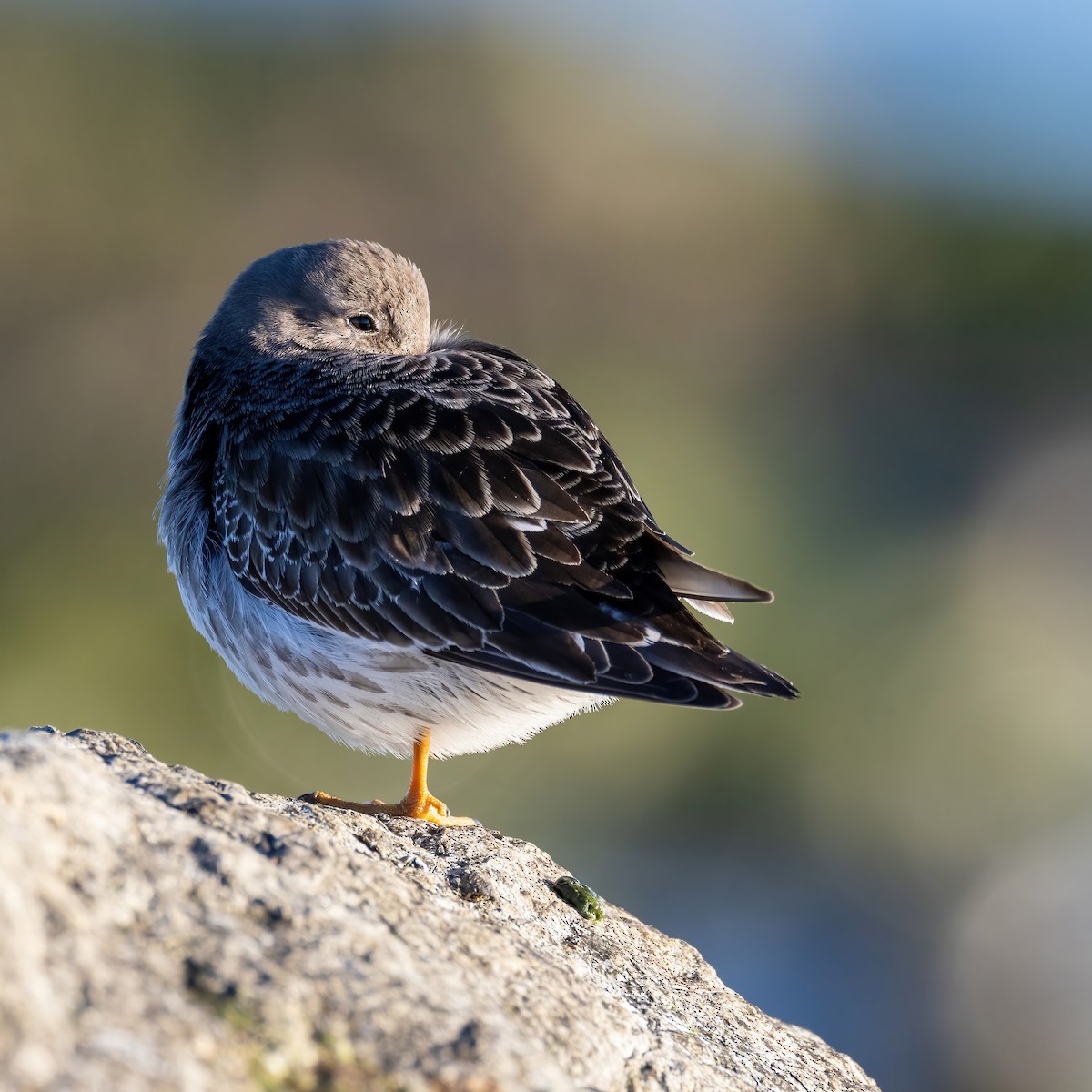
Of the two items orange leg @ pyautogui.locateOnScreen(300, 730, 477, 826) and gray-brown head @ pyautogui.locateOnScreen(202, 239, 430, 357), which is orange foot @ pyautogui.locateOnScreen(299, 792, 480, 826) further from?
gray-brown head @ pyautogui.locateOnScreen(202, 239, 430, 357)

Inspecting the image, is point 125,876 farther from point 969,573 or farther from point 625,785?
point 969,573

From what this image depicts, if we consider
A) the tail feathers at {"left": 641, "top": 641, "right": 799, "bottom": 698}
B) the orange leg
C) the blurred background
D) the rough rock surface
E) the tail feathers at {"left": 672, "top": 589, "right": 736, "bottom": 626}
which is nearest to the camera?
the rough rock surface

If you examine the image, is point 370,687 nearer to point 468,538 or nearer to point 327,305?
point 468,538

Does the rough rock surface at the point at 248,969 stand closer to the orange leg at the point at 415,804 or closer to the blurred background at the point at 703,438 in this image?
the orange leg at the point at 415,804

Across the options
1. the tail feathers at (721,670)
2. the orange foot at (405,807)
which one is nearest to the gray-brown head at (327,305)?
the orange foot at (405,807)

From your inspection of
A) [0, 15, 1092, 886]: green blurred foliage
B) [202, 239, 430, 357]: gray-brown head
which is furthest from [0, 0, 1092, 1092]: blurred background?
[202, 239, 430, 357]: gray-brown head

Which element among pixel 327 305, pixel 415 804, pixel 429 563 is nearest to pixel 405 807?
pixel 415 804
